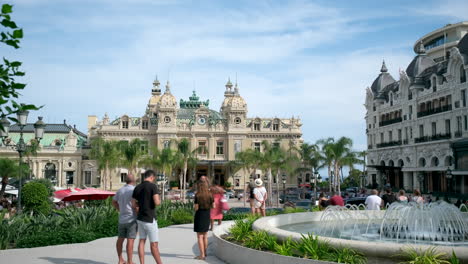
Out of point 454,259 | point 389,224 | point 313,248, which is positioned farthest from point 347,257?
point 389,224

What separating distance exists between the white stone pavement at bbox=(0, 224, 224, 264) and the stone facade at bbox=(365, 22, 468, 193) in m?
33.4

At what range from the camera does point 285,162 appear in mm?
49312

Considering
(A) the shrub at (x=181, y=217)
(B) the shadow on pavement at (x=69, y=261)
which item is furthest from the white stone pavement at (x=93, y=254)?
(A) the shrub at (x=181, y=217)

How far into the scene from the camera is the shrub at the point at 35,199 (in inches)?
750

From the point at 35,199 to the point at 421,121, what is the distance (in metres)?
40.1

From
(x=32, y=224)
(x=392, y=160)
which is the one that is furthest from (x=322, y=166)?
(x=32, y=224)

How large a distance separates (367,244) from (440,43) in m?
65.7

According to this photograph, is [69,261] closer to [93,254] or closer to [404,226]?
[93,254]

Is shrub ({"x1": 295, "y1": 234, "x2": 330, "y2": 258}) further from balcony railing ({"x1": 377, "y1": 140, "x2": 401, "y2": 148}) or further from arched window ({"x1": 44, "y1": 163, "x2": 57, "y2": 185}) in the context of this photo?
arched window ({"x1": 44, "y1": 163, "x2": 57, "y2": 185})

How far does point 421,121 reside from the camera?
46.4 metres

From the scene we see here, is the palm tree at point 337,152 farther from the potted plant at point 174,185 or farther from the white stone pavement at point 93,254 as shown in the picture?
the white stone pavement at point 93,254

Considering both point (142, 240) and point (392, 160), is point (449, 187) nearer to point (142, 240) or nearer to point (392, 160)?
point (392, 160)

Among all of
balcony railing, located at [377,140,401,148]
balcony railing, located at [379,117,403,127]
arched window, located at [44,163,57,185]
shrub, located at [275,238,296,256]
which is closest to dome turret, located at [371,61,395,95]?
balcony railing, located at [379,117,403,127]

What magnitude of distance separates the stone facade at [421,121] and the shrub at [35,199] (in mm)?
33278
